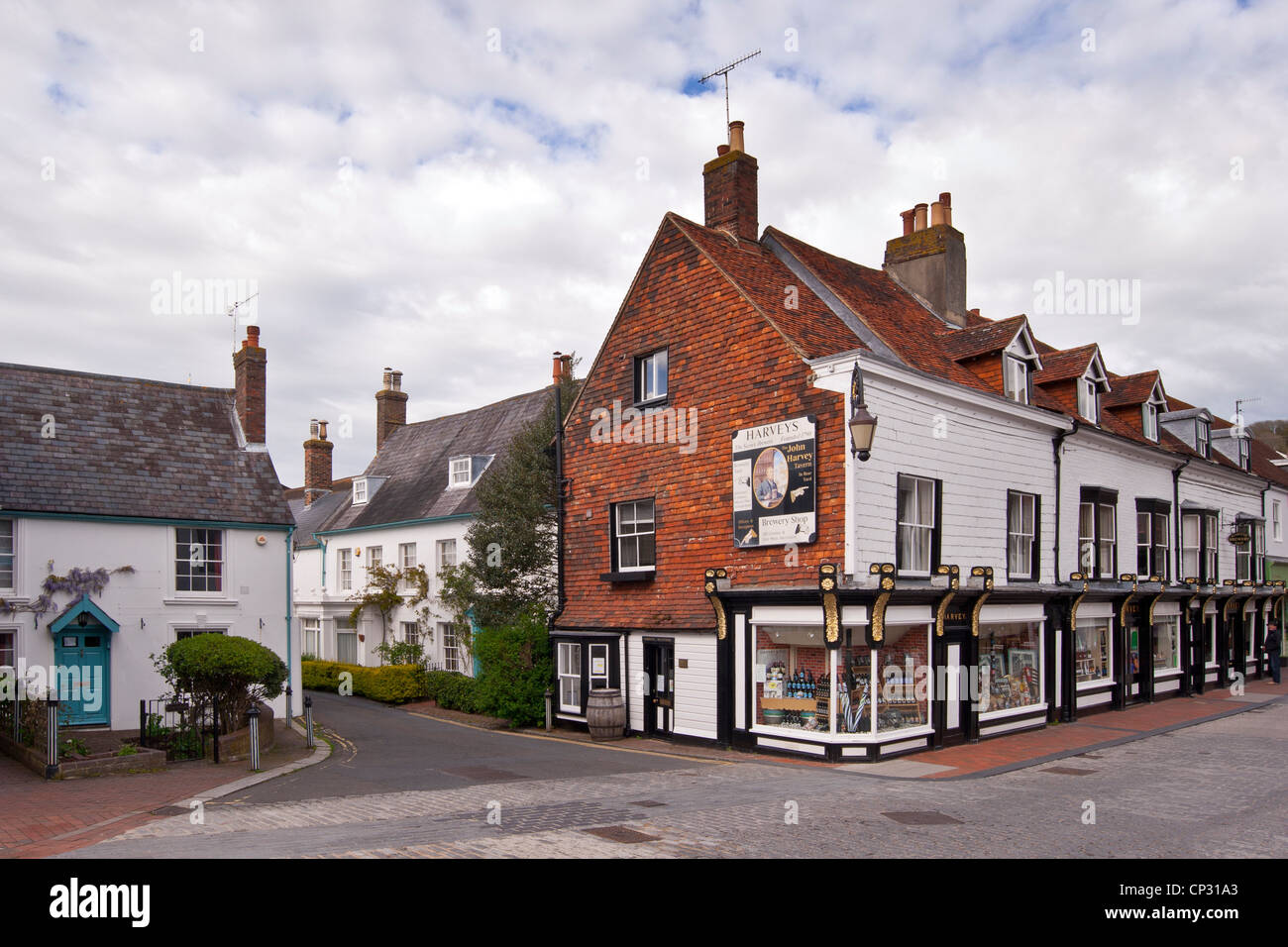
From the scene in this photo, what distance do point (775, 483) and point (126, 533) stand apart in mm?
14362

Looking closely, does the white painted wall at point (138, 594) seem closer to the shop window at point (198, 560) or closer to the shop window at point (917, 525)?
the shop window at point (198, 560)

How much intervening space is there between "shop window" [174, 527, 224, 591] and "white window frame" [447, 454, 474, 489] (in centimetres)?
1075

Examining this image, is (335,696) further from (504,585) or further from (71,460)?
(71,460)

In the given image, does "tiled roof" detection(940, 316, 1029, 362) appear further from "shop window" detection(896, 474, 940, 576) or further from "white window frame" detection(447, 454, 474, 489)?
"white window frame" detection(447, 454, 474, 489)

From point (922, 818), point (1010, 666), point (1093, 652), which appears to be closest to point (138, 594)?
point (922, 818)

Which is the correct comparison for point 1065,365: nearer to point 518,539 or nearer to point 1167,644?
point 1167,644

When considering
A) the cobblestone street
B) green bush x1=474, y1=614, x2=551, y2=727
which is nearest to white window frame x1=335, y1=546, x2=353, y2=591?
green bush x1=474, y1=614, x2=551, y2=727

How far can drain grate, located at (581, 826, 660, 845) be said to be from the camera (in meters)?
10.6

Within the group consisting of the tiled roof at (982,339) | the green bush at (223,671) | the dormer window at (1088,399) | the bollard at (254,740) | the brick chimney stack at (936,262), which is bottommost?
the bollard at (254,740)

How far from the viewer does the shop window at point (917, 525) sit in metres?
18.1

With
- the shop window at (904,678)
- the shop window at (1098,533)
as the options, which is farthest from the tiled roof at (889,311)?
the shop window at (904,678)

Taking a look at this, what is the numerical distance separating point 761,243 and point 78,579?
1684 cm

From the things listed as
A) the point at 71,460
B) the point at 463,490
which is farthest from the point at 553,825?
the point at 463,490

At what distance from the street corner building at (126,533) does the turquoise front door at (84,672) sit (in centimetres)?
3
